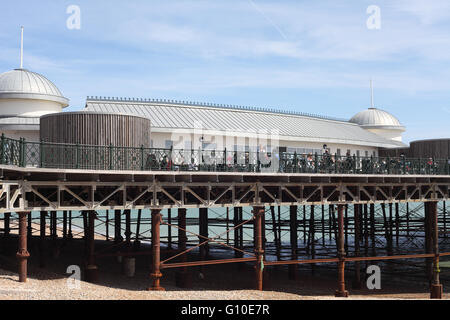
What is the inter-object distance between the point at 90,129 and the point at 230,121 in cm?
1425

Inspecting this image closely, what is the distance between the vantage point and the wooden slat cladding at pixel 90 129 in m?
23.0

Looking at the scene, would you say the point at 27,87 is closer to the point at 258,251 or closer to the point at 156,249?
the point at 156,249

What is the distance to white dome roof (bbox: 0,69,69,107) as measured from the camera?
34688 millimetres

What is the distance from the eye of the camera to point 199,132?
104 ft

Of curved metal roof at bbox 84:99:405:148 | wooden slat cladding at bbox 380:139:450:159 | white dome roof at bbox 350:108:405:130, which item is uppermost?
white dome roof at bbox 350:108:405:130

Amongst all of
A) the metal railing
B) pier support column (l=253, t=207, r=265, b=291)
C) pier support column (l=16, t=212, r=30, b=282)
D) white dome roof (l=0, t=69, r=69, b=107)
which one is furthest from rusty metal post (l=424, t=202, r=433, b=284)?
white dome roof (l=0, t=69, r=69, b=107)

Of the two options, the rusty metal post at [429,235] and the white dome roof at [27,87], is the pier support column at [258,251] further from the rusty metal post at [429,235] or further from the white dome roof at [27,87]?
the white dome roof at [27,87]

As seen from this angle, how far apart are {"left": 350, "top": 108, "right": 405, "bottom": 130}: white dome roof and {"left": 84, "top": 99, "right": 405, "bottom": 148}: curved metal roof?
1152cm

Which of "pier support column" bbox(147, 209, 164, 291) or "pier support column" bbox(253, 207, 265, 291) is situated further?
"pier support column" bbox(253, 207, 265, 291)

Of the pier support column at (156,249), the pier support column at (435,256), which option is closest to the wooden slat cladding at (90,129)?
the pier support column at (156,249)

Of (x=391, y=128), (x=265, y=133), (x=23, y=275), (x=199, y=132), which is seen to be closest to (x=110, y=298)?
(x=23, y=275)

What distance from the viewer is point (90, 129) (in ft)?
75.5

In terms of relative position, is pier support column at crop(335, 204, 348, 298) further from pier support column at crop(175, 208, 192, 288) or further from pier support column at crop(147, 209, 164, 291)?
pier support column at crop(147, 209, 164, 291)
